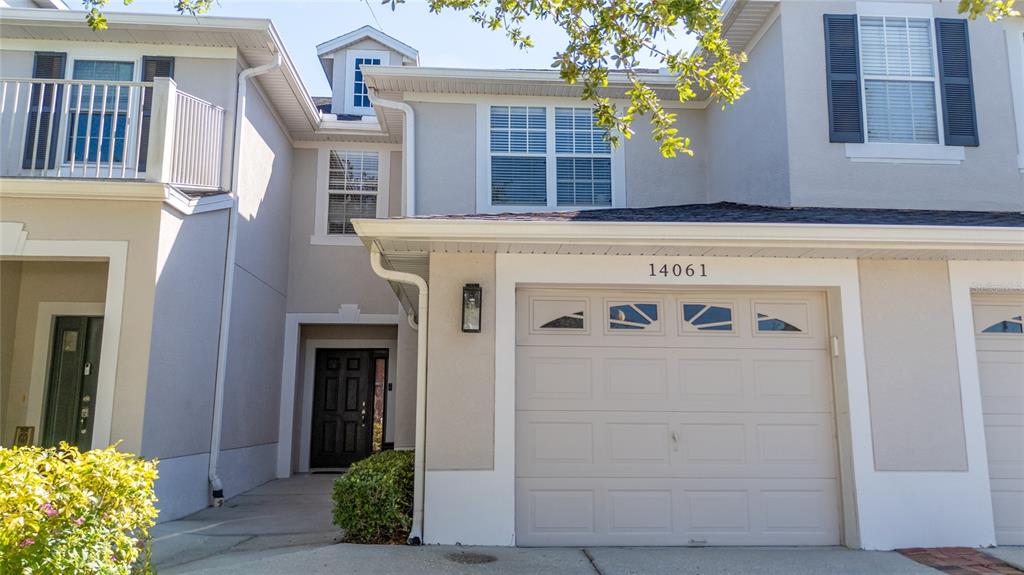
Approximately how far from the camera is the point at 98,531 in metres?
3.78

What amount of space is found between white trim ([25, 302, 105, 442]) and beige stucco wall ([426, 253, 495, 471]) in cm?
504

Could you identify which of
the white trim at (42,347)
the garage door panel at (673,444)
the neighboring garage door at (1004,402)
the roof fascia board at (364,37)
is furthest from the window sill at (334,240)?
the neighboring garage door at (1004,402)

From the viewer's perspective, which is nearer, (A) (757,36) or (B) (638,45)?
(B) (638,45)

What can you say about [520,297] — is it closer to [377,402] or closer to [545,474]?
[545,474]

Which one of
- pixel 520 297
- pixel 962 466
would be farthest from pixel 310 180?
pixel 962 466

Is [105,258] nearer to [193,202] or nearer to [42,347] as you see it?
[193,202]

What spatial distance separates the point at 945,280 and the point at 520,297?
12.9ft

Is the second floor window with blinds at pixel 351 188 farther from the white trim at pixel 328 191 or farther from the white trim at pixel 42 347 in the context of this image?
the white trim at pixel 42 347

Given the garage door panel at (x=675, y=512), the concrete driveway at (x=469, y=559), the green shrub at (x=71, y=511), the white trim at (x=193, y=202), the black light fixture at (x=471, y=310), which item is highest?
the white trim at (x=193, y=202)

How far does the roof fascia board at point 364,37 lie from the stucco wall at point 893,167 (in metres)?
7.66

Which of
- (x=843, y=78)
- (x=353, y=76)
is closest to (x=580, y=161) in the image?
(x=843, y=78)

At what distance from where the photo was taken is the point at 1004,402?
22.2 feet

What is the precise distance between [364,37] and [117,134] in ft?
19.3

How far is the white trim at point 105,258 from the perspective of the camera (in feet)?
23.5
